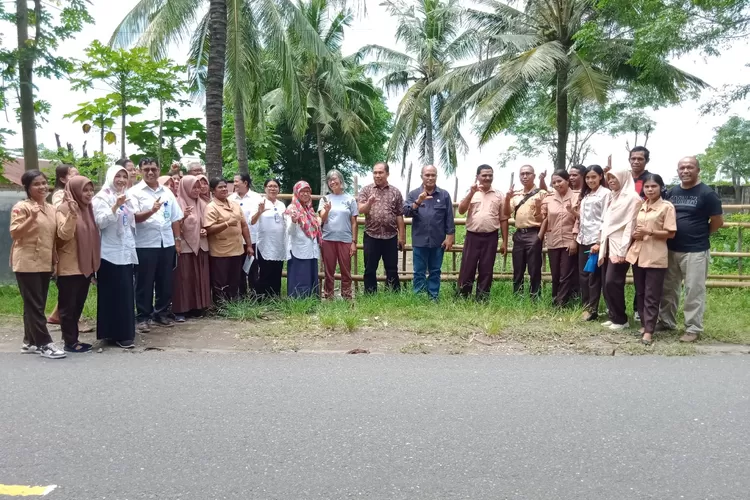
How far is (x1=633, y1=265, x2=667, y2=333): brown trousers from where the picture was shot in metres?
6.07

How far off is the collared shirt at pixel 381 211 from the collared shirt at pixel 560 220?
70.7 inches

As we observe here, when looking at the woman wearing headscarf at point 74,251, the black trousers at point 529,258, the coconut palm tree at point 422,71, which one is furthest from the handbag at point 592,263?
the coconut palm tree at point 422,71

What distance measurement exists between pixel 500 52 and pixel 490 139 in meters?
2.79

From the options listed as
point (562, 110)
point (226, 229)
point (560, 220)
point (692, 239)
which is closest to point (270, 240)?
point (226, 229)

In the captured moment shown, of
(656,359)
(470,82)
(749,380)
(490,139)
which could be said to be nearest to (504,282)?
(656,359)

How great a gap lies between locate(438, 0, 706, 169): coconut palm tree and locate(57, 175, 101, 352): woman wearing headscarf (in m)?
12.4

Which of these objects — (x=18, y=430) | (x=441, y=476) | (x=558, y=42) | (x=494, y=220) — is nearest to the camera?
(x=441, y=476)

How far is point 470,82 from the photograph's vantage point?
1958 centimetres

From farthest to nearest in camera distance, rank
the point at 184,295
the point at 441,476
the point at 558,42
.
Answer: the point at 558,42, the point at 184,295, the point at 441,476

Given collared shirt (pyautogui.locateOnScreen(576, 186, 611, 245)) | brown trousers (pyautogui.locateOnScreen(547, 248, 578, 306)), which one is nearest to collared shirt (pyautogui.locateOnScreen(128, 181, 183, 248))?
brown trousers (pyautogui.locateOnScreen(547, 248, 578, 306))

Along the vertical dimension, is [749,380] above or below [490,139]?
below

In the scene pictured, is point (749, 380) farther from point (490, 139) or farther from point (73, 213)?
point (490, 139)

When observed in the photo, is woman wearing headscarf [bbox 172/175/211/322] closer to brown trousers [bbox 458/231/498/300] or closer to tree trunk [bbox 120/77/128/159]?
brown trousers [bbox 458/231/498/300]

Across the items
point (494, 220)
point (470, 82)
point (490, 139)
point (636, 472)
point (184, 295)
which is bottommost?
point (636, 472)
